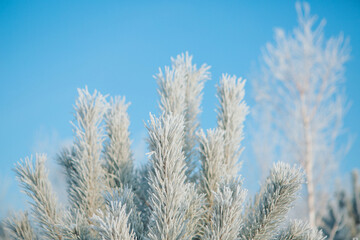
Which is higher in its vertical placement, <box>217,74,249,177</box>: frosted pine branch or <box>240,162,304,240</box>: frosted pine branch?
<box>217,74,249,177</box>: frosted pine branch

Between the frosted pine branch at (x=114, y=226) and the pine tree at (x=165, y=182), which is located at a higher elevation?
the pine tree at (x=165, y=182)

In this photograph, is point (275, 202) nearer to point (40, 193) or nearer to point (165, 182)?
point (165, 182)

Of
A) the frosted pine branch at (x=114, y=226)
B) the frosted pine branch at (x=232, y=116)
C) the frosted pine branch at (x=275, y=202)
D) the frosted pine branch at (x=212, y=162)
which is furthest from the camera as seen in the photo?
the frosted pine branch at (x=232, y=116)

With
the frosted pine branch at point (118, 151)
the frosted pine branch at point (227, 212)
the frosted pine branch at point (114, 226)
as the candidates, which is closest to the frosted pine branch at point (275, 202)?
the frosted pine branch at point (227, 212)

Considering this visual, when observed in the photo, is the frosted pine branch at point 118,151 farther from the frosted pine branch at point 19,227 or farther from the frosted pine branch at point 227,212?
the frosted pine branch at point 227,212

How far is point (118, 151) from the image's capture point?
141 cm

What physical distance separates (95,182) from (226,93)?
2.29ft

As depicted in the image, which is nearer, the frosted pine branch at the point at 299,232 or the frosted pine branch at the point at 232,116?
the frosted pine branch at the point at 299,232

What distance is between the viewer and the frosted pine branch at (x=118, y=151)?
4.56 feet

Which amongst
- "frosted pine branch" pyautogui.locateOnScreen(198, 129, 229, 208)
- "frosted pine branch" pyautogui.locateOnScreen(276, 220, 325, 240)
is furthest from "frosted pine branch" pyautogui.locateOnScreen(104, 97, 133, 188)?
"frosted pine branch" pyautogui.locateOnScreen(276, 220, 325, 240)

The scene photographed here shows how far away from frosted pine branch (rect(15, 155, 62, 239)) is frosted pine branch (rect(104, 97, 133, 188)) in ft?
0.81

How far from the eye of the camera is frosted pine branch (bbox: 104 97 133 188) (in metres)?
1.39

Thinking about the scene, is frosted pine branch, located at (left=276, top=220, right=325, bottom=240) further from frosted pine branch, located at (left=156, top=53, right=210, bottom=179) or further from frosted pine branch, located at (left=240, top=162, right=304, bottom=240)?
frosted pine branch, located at (left=156, top=53, right=210, bottom=179)

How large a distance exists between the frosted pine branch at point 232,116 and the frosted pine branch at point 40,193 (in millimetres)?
745
